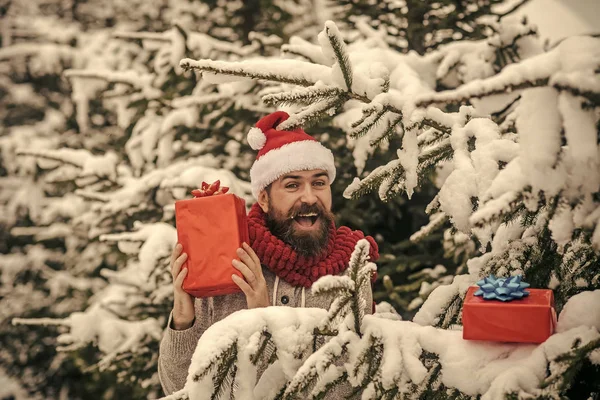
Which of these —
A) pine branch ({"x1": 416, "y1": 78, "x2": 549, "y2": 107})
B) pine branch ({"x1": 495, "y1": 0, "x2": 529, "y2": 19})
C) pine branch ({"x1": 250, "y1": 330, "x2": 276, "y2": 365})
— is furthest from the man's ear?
pine branch ({"x1": 495, "y1": 0, "x2": 529, "y2": 19})

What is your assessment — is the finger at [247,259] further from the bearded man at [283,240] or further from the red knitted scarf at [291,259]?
the red knitted scarf at [291,259]

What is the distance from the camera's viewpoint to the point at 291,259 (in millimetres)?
2307

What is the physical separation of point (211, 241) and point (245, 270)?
16 cm

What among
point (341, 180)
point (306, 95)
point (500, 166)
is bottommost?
point (341, 180)

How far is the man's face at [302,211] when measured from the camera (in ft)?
7.76

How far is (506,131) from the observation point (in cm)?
198

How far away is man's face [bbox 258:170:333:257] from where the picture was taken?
237 centimetres

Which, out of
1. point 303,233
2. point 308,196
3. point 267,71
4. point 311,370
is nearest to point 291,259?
point 303,233

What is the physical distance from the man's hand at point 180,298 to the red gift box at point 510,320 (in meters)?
1.07

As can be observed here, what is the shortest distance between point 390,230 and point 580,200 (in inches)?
110

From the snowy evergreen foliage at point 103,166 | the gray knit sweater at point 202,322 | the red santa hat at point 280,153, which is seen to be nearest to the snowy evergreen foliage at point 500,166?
the red santa hat at point 280,153

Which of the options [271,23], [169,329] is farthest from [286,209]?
[271,23]

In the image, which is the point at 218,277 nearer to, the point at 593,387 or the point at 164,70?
the point at 593,387

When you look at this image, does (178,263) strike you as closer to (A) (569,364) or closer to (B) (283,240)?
(B) (283,240)
